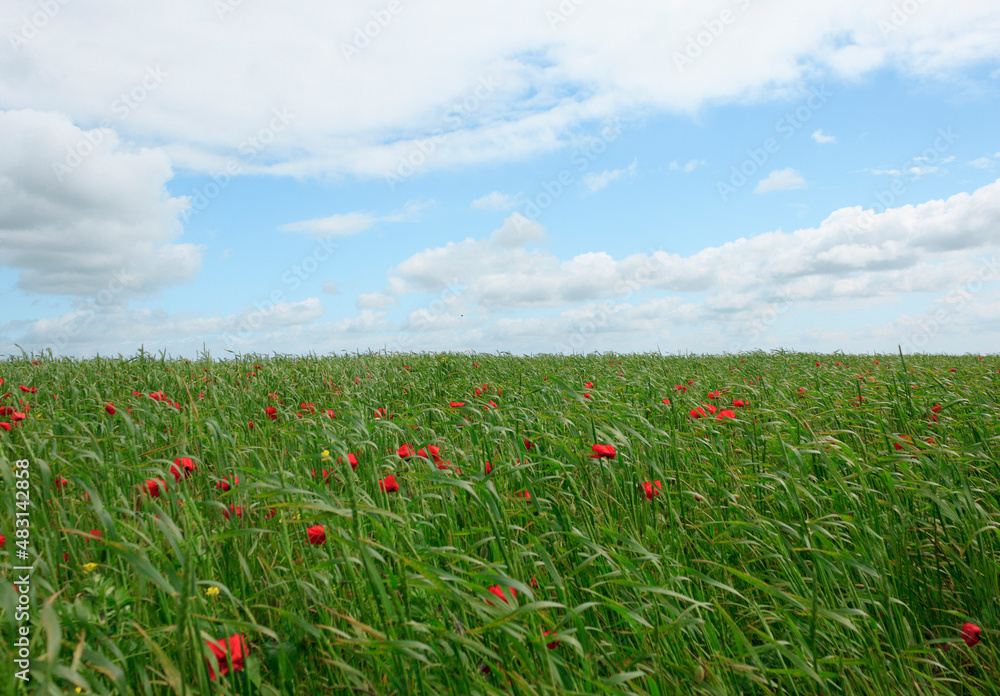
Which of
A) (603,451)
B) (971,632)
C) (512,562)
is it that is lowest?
(971,632)

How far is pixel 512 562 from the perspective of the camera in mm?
1798

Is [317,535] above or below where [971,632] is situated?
above

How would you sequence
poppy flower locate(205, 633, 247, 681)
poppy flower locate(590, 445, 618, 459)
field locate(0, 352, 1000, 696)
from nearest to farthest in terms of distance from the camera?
poppy flower locate(205, 633, 247, 681), field locate(0, 352, 1000, 696), poppy flower locate(590, 445, 618, 459)

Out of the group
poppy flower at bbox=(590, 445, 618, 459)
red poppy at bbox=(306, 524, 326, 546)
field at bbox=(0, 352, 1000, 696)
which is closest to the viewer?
field at bbox=(0, 352, 1000, 696)

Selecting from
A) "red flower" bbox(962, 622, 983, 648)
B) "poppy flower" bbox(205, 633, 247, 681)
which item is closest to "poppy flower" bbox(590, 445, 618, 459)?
"red flower" bbox(962, 622, 983, 648)

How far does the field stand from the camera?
56.2 inches

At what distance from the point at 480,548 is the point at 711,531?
1.06 metres

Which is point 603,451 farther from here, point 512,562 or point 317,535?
point 317,535

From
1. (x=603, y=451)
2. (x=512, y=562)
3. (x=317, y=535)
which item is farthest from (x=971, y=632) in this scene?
(x=317, y=535)

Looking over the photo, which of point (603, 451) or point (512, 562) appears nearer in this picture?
point (512, 562)

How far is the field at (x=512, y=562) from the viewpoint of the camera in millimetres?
1429

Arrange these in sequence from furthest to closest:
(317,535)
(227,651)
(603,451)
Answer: (603,451) → (317,535) → (227,651)

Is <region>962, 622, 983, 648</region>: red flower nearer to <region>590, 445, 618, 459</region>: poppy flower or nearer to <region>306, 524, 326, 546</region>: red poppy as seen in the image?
<region>590, 445, 618, 459</region>: poppy flower

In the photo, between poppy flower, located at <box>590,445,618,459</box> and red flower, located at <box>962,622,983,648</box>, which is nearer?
red flower, located at <box>962,622,983,648</box>
